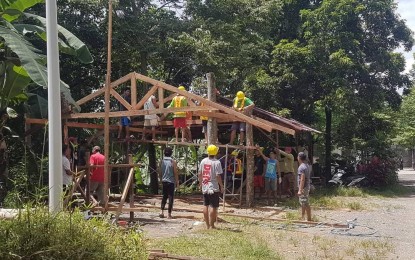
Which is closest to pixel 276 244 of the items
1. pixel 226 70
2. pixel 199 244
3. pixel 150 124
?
pixel 199 244

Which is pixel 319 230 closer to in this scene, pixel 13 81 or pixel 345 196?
pixel 13 81

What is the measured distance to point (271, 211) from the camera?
1308 cm

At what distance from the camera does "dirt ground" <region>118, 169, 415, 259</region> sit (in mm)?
7918

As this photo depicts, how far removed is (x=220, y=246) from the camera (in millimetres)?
7715

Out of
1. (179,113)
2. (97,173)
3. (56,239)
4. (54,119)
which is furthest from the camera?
(179,113)

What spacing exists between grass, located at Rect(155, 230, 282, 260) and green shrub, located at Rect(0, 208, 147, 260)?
2432 millimetres

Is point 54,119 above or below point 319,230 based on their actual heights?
above

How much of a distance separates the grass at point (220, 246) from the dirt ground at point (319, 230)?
25 centimetres

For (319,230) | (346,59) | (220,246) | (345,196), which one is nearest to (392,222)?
(319,230)

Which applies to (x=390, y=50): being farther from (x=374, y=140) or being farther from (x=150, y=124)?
(x=150, y=124)

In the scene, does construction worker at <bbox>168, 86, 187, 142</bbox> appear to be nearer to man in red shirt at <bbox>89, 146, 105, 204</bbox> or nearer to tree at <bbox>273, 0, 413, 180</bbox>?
man in red shirt at <bbox>89, 146, 105, 204</bbox>

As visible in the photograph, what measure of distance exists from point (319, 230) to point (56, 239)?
22.6 ft

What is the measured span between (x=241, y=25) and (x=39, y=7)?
7819mm

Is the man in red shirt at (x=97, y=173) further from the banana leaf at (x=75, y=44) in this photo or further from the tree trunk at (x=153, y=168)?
the tree trunk at (x=153, y=168)
